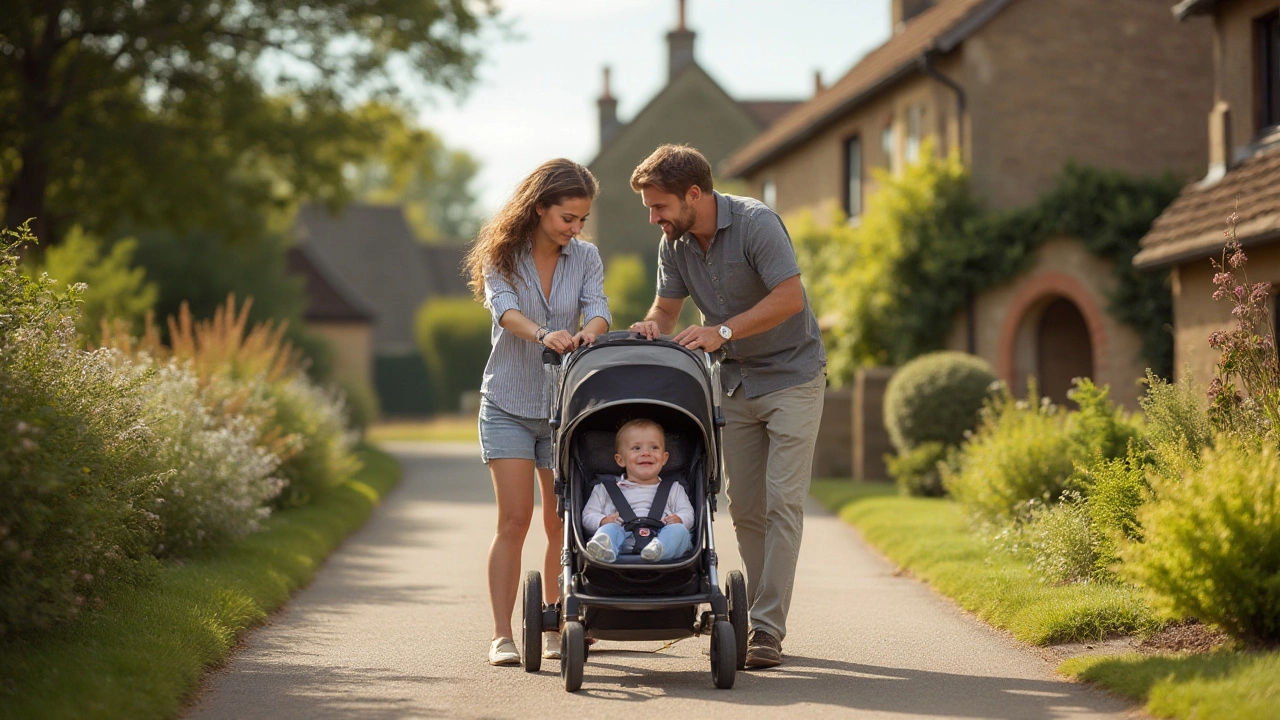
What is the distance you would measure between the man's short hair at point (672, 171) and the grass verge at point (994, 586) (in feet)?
9.35

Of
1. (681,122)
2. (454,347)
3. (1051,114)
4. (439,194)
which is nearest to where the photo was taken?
(1051,114)

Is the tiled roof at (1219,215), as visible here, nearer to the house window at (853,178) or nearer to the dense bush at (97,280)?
the dense bush at (97,280)

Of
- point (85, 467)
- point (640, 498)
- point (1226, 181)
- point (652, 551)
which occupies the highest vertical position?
point (1226, 181)

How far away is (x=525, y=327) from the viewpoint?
7016 mm

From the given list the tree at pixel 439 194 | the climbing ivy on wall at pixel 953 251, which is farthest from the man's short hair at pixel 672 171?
the tree at pixel 439 194

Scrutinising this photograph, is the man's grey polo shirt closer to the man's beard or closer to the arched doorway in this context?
the man's beard

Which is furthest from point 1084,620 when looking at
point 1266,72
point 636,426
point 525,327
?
point 1266,72

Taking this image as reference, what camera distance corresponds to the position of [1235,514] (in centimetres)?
624

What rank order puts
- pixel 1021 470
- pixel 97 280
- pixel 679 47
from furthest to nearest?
pixel 679 47
pixel 97 280
pixel 1021 470

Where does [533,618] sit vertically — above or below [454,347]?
below

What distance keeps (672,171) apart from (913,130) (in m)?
18.2

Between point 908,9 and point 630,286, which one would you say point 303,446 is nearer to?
point 908,9

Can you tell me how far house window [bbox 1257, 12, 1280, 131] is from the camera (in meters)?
15.2

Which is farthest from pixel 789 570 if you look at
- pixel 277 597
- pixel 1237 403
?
pixel 277 597
